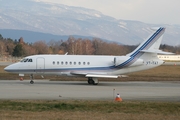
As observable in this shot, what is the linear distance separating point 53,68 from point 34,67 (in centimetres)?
169

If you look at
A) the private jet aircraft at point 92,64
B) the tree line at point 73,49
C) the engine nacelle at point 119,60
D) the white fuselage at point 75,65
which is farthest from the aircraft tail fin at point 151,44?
the tree line at point 73,49

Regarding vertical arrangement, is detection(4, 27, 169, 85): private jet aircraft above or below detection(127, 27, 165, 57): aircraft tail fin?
below

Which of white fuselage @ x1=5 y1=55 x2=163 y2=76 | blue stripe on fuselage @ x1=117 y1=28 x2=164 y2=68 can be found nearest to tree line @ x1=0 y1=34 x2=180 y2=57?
white fuselage @ x1=5 y1=55 x2=163 y2=76

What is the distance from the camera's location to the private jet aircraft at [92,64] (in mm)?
37844

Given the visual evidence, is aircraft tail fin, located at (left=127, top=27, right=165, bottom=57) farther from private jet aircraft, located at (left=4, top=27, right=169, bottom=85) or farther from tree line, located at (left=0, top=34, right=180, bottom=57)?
tree line, located at (left=0, top=34, right=180, bottom=57)

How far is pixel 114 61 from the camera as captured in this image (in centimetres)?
3853

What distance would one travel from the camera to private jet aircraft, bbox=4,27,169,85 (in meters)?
37.8

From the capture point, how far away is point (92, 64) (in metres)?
38.4

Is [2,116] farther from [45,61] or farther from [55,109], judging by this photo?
[45,61]

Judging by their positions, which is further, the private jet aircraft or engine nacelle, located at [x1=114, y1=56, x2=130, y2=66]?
engine nacelle, located at [x1=114, y1=56, x2=130, y2=66]

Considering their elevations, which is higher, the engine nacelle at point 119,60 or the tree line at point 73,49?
the tree line at point 73,49

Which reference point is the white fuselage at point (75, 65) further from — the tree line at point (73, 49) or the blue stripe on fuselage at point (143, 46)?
the tree line at point (73, 49)

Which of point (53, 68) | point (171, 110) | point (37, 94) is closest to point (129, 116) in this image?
point (171, 110)

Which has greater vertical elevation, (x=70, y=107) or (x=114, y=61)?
(x=114, y=61)
